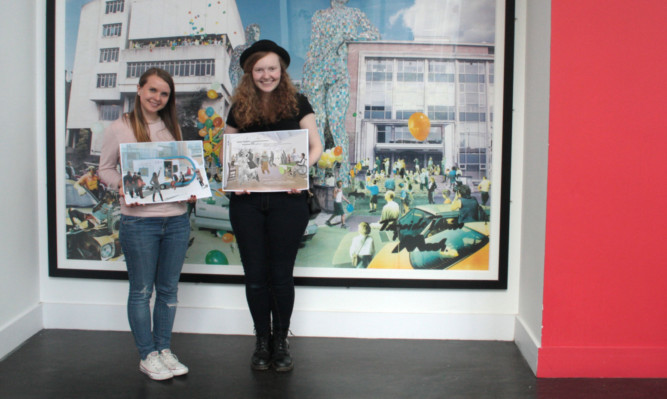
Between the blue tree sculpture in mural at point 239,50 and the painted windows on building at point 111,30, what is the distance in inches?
29.2

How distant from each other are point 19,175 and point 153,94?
4.02ft

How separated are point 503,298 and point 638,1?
5.75ft

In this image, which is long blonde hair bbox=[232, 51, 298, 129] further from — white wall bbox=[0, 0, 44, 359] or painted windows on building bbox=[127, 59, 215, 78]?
white wall bbox=[0, 0, 44, 359]

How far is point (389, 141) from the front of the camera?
2.97 m

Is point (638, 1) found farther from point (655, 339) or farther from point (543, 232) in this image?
point (655, 339)

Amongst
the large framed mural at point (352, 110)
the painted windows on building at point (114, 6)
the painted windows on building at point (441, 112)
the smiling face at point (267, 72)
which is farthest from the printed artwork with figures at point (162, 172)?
the painted windows on building at point (441, 112)

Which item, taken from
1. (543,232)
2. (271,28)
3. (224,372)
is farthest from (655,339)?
(271,28)

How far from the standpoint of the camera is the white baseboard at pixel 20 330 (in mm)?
2725

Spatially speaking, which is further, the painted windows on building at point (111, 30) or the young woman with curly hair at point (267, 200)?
the painted windows on building at point (111, 30)

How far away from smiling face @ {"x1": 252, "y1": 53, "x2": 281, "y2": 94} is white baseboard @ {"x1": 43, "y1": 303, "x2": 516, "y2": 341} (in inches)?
55.6

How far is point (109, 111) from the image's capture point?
9.95ft

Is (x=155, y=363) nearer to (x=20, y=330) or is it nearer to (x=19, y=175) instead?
(x=20, y=330)

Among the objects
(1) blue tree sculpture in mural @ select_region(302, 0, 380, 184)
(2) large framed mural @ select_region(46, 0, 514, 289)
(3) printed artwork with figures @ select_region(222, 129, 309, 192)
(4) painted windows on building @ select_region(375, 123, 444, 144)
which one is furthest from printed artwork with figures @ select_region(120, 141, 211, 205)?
(4) painted windows on building @ select_region(375, 123, 444, 144)

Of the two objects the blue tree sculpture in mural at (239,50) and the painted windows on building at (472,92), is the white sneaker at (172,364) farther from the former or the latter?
the painted windows on building at (472,92)
